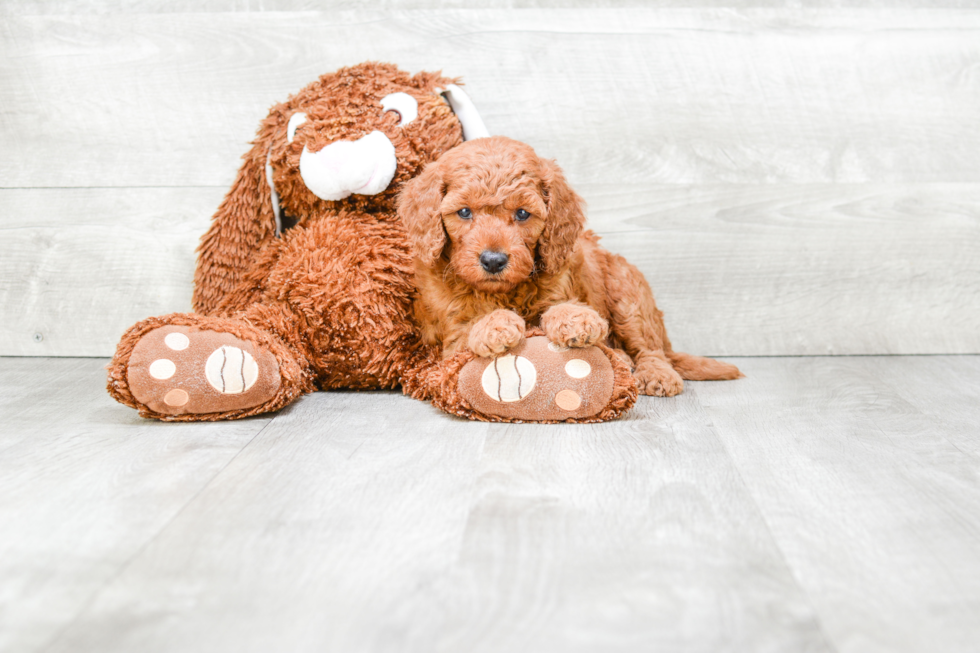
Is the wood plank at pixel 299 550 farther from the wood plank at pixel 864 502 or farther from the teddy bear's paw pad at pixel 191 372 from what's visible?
the wood plank at pixel 864 502

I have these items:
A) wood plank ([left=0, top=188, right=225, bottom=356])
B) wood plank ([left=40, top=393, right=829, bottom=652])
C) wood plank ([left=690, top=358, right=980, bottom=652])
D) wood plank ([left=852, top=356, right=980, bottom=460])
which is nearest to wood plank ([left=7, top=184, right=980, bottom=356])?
wood plank ([left=0, top=188, right=225, bottom=356])

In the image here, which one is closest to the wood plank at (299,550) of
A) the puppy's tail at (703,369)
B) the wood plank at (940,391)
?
the puppy's tail at (703,369)

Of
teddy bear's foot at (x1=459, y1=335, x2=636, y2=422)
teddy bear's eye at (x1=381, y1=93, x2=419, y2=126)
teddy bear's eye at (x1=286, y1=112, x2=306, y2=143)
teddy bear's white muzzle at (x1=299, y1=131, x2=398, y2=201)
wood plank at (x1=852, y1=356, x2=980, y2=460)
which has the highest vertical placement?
teddy bear's eye at (x1=381, y1=93, x2=419, y2=126)

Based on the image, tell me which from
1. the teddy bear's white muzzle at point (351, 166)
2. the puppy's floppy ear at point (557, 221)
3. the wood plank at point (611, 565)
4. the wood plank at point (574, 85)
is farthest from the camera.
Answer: the wood plank at point (574, 85)

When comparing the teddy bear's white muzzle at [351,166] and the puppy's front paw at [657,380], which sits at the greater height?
the teddy bear's white muzzle at [351,166]

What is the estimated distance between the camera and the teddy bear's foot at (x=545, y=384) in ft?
4.71

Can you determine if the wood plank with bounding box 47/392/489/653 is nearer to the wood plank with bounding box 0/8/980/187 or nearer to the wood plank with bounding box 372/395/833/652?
the wood plank with bounding box 372/395/833/652

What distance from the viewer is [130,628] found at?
80 centimetres

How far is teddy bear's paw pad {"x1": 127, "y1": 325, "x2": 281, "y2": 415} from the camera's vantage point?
4.70 ft

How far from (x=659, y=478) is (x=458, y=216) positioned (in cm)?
60

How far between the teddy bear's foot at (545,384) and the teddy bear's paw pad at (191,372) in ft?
1.33

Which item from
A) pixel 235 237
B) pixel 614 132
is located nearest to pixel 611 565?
pixel 235 237

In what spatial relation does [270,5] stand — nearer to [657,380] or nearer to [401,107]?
[401,107]

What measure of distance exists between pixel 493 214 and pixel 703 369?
2.27 ft
